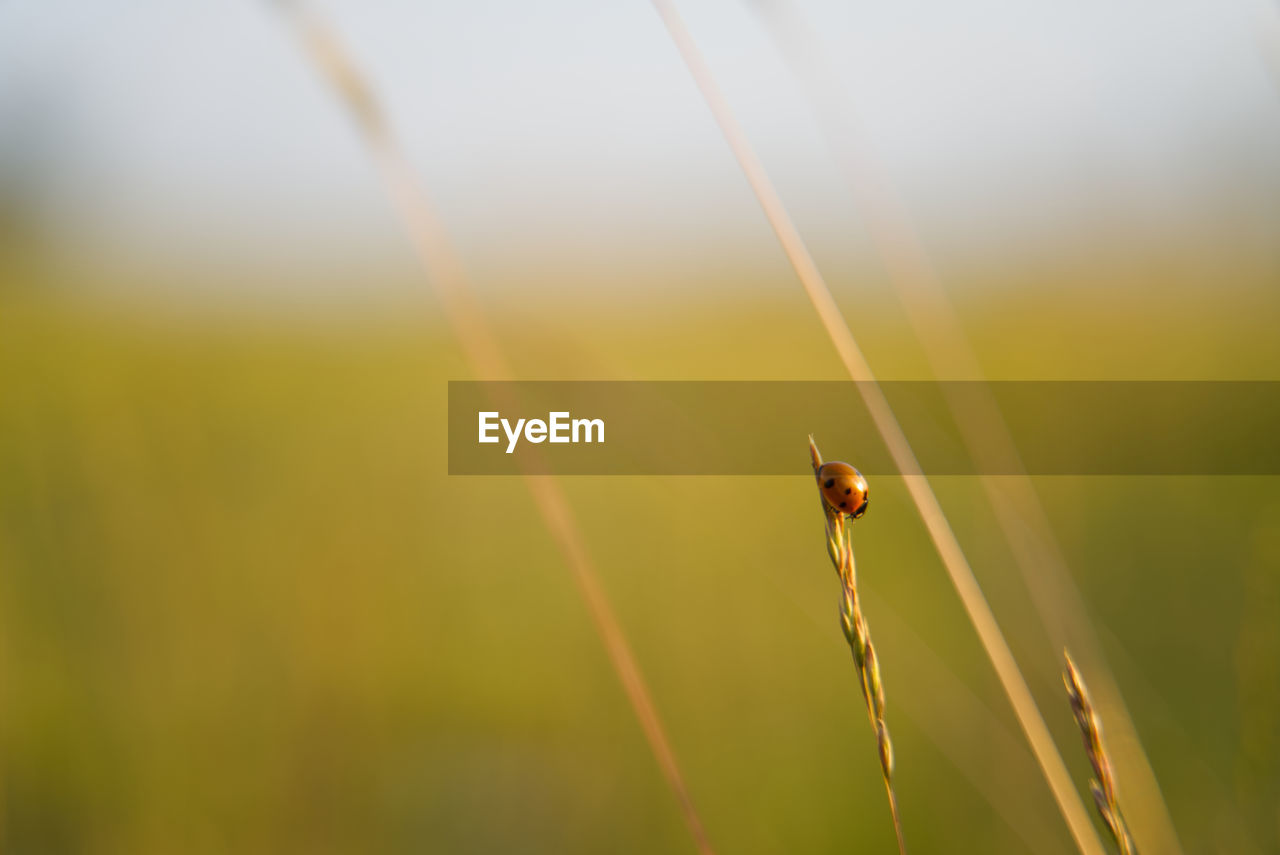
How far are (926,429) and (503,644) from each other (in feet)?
4.80

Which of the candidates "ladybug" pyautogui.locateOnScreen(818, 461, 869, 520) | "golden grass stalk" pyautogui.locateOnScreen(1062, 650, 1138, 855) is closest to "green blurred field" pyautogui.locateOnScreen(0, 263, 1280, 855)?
"ladybug" pyautogui.locateOnScreen(818, 461, 869, 520)

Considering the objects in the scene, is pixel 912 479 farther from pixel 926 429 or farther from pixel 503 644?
pixel 926 429

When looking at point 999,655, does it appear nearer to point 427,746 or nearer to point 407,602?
point 427,746

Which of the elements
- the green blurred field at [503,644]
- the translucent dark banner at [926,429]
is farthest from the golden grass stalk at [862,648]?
the translucent dark banner at [926,429]

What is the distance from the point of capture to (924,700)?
66.0 inches

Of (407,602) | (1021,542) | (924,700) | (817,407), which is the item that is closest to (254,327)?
(407,602)

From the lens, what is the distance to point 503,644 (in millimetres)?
1979

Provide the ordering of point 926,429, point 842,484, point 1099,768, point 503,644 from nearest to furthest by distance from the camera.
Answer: point 1099,768, point 842,484, point 503,644, point 926,429

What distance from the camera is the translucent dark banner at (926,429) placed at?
2018 mm

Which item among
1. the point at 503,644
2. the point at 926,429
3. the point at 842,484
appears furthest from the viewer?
the point at 926,429

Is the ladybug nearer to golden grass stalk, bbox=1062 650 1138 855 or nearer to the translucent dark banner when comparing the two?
golden grass stalk, bbox=1062 650 1138 855

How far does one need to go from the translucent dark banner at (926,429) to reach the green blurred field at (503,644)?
97 millimetres

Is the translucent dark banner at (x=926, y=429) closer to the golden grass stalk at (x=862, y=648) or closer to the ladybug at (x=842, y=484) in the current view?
the ladybug at (x=842, y=484)

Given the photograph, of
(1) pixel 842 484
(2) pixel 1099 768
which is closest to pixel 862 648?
(2) pixel 1099 768
